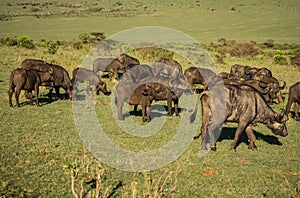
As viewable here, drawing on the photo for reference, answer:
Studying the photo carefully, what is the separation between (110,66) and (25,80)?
318 inches

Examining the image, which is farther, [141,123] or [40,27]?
[40,27]

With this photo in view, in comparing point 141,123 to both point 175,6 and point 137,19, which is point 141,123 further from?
point 175,6

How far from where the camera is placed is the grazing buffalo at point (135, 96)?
12102mm

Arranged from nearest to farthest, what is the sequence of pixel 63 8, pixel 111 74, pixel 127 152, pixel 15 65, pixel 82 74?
pixel 127 152 → pixel 82 74 → pixel 111 74 → pixel 15 65 → pixel 63 8

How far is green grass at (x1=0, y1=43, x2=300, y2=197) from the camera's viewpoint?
7.52 meters

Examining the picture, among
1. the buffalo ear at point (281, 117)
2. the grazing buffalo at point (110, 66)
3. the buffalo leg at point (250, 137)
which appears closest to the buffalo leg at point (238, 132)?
the buffalo leg at point (250, 137)

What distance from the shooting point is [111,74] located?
2064cm

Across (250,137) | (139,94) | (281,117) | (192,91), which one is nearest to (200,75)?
(192,91)

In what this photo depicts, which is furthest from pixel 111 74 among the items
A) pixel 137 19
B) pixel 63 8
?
pixel 63 8

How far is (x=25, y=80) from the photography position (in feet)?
42.1

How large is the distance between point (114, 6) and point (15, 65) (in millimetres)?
93146

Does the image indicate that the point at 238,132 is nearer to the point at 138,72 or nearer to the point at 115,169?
the point at 115,169

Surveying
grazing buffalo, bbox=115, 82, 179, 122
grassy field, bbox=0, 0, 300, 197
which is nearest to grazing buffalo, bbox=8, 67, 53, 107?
grassy field, bbox=0, 0, 300, 197

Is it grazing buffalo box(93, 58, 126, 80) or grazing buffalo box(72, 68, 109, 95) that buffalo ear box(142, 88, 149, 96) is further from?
grazing buffalo box(93, 58, 126, 80)
